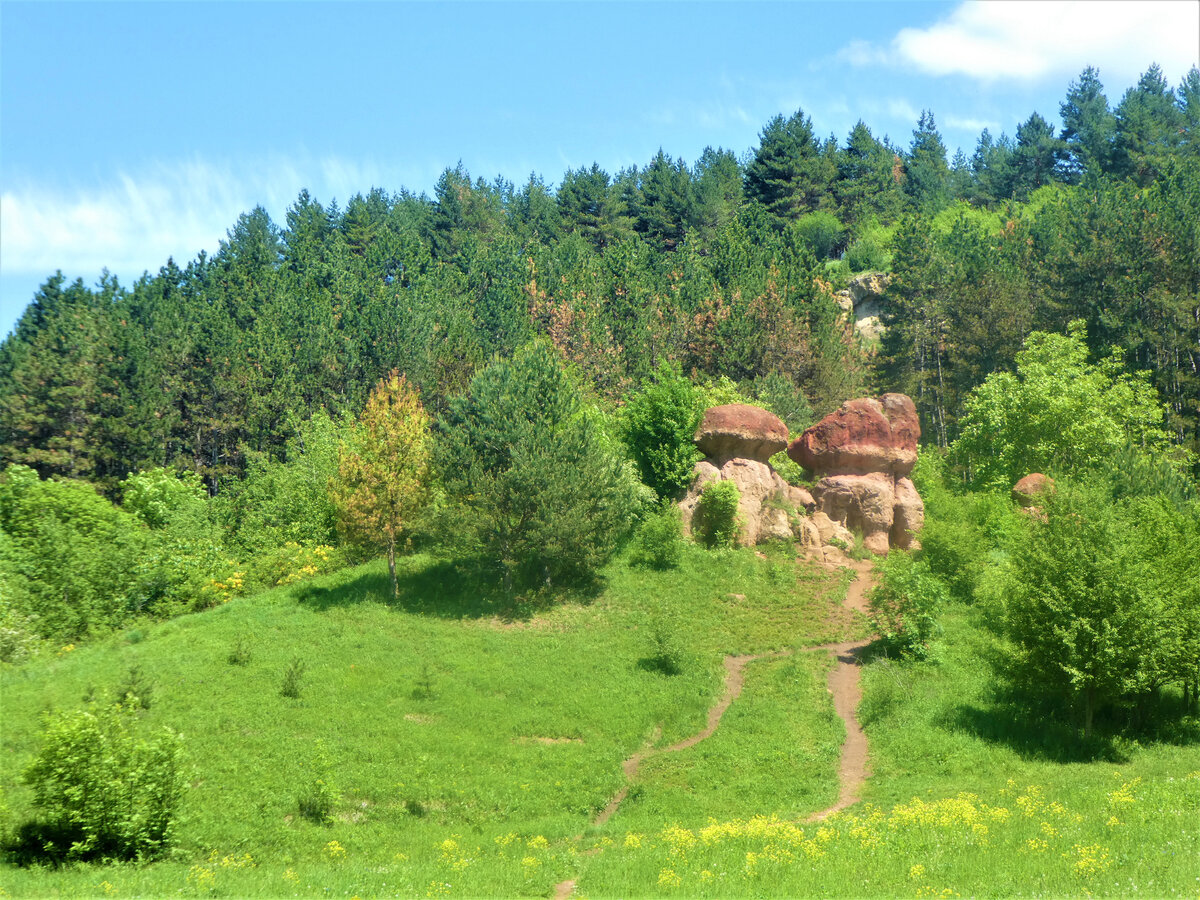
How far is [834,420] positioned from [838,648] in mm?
16764

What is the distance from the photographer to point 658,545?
47.3 meters

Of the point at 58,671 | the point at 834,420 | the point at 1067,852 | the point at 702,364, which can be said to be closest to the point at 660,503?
the point at 834,420

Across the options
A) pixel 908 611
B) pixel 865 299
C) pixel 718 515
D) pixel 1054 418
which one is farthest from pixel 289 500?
pixel 865 299

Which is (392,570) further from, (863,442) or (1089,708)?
(1089,708)

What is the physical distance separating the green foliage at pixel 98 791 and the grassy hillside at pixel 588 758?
0.84 metres

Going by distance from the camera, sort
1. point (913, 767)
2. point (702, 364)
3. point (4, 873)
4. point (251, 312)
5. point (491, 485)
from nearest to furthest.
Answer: point (4, 873) → point (913, 767) → point (491, 485) → point (702, 364) → point (251, 312)

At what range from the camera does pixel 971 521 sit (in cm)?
5031

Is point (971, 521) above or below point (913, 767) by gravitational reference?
above

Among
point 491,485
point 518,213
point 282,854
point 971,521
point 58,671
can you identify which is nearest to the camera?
point 282,854

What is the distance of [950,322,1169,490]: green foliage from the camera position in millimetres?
55531

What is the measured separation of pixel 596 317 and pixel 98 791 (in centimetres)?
5909

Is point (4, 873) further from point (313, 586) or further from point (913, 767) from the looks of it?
point (313, 586)

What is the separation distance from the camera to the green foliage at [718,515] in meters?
48.9

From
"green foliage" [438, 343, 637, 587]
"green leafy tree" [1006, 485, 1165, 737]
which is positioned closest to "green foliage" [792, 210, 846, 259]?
"green foliage" [438, 343, 637, 587]
